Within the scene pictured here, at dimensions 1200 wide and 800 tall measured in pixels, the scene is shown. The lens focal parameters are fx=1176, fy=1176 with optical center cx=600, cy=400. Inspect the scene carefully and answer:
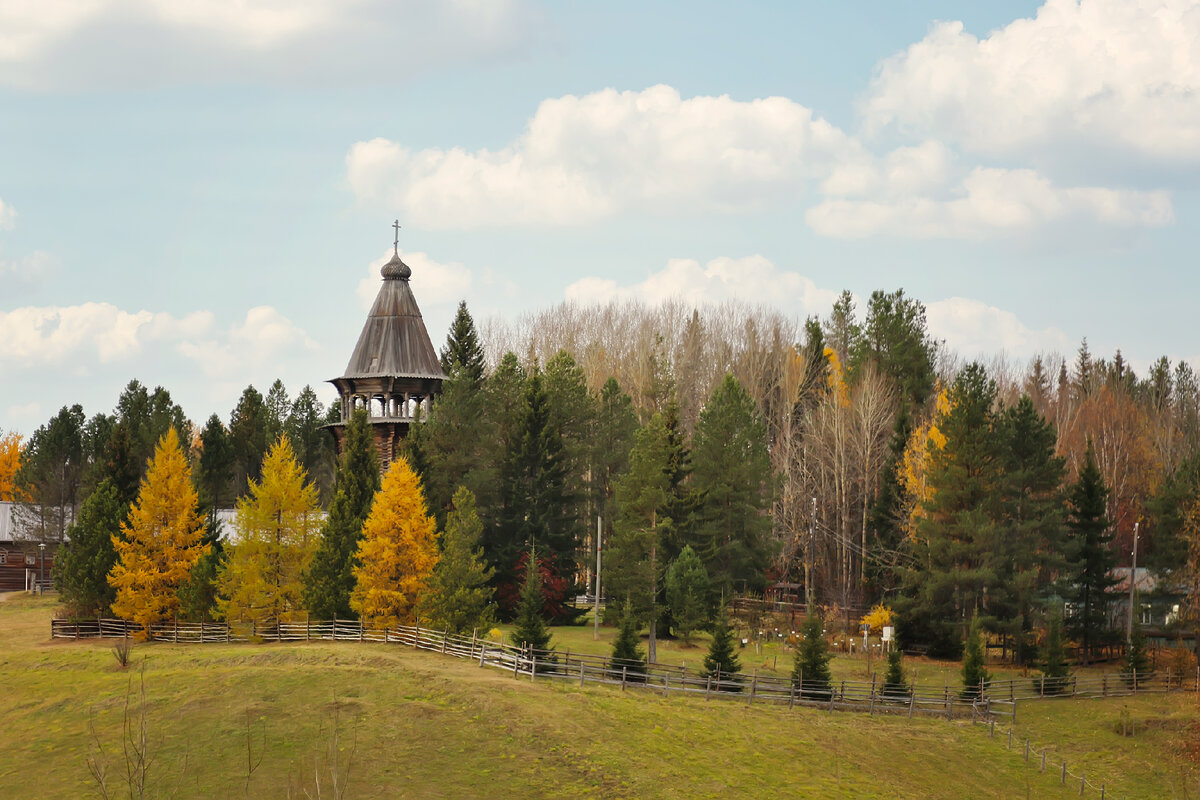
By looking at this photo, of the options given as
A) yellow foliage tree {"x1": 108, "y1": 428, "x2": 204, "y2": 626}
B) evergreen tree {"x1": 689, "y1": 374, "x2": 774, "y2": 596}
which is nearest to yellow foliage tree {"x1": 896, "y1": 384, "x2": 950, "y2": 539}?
evergreen tree {"x1": 689, "y1": 374, "x2": 774, "y2": 596}

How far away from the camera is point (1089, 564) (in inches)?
2329

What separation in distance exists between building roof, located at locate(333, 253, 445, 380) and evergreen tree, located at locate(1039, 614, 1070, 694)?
36.0 metres

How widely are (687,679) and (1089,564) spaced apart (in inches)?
1038

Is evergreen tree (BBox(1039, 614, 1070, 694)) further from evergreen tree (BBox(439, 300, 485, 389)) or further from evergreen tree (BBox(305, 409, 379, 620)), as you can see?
evergreen tree (BBox(439, 300, 485, 389))

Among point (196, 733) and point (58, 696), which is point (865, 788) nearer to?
point (196, 733)

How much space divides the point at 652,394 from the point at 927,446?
92.3 feet

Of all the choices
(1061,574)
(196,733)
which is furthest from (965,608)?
(196,733)

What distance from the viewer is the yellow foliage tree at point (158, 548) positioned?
53875mm

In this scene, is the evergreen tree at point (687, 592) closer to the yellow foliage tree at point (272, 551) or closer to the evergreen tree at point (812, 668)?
the evergreen tree at point (812, 668)

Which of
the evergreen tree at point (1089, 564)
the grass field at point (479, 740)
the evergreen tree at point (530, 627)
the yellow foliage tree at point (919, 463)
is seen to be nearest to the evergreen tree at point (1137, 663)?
the evergreen tree at point (1089, 564)

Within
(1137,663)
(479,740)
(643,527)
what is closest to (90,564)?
(643,527)

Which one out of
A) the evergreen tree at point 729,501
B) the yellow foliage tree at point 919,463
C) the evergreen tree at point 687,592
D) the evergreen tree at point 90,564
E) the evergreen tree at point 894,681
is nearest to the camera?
the evergreen tree at point 894,681

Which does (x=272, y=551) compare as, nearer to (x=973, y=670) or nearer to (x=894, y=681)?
(x=894, y=681)

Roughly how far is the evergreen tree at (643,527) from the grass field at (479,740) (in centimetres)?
1135
